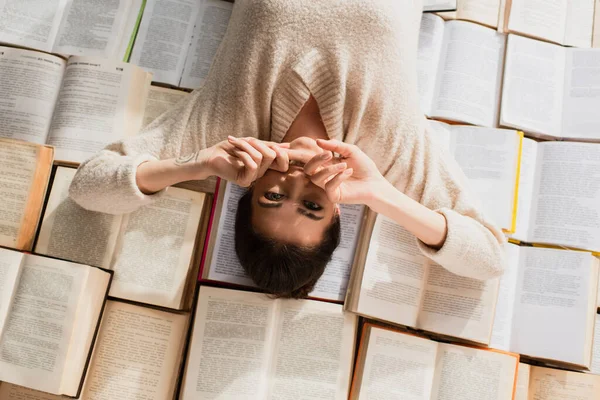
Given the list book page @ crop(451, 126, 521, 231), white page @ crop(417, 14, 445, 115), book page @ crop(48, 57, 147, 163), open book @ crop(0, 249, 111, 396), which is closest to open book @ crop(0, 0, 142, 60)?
book page @ crop(48, 57, 147, 163)

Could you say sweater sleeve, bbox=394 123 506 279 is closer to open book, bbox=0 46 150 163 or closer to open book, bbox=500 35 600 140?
open book, bbox=500 35 600 140

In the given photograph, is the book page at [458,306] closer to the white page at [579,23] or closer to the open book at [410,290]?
the open book at [410,290]

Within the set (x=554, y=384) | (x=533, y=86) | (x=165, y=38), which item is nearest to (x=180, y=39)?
(x=165, y=38)

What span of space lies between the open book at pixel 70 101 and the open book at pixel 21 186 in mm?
85

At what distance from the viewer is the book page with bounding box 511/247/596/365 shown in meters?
1.40

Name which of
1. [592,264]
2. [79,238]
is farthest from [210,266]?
[592,264]

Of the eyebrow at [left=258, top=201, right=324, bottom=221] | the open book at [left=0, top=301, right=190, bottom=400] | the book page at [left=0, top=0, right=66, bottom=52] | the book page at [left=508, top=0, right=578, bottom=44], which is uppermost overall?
the book page at [left=508, top=0, right=578, bottom=44]

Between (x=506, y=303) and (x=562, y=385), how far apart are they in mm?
254

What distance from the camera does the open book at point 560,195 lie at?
1490 millimetres

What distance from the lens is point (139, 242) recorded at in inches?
52.0

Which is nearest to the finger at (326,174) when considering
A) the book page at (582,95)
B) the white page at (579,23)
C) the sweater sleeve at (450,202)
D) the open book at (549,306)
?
the sweater sleeve at (450,202)

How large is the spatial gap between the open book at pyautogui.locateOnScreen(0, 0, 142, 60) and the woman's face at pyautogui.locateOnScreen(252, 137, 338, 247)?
0.74m

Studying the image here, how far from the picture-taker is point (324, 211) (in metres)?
1.13

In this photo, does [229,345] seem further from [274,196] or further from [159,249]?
[274,196]
